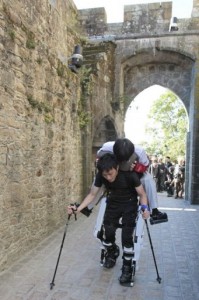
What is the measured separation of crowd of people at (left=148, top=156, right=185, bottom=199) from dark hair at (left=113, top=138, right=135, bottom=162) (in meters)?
7.98

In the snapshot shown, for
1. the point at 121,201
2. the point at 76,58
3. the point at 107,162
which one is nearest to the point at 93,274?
the point at 121,201

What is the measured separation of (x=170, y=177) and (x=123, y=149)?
29.0ft

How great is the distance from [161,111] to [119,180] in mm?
25564

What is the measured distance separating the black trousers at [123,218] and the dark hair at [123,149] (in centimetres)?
58

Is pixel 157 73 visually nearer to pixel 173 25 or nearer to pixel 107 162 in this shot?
pixel 173 25

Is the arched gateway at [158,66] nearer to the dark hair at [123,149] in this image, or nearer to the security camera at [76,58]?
the security camera at [76,58]

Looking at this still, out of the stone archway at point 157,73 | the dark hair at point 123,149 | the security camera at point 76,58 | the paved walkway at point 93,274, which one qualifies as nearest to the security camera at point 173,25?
the stone archway at point 157,73

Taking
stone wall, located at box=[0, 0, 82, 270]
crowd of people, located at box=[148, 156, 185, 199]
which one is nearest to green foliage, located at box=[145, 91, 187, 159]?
crowd of people, located at box=[148, 156, 185, 199]

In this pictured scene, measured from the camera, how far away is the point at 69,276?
404 cm

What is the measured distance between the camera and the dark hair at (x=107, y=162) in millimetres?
3576

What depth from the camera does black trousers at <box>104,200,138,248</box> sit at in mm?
3840

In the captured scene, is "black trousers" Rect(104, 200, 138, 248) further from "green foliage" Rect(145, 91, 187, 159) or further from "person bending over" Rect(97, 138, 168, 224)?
"green foliage" Rect(145, 91, 187, 159)

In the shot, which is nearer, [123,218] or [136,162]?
[136,162]

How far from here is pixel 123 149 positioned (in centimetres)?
362
